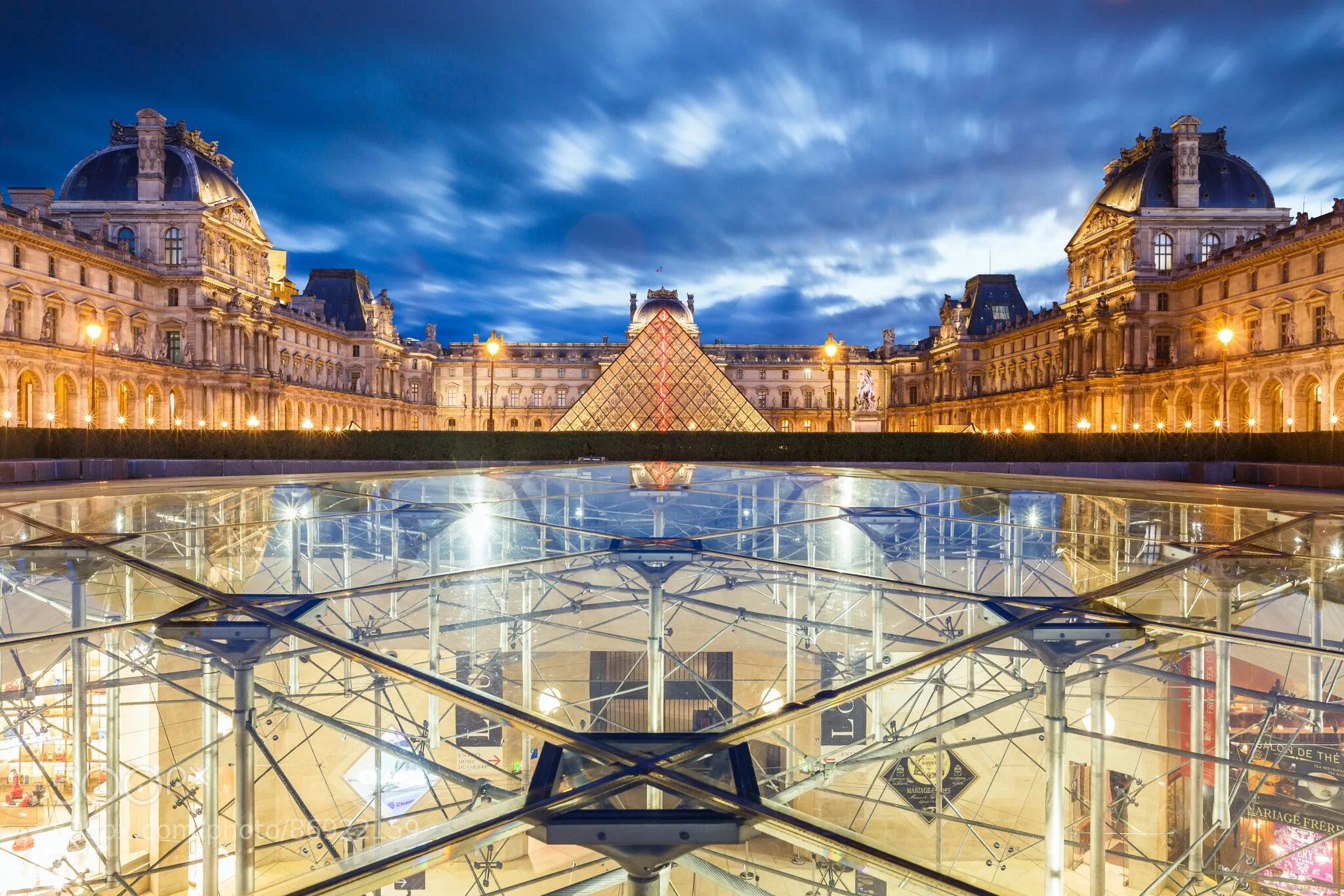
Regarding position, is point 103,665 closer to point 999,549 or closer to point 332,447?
point 999,549

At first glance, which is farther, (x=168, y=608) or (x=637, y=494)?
(x=637, y=494)

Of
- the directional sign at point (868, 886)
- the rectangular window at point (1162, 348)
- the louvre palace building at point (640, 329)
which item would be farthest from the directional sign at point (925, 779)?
the rectangular window at point (1162, 348)

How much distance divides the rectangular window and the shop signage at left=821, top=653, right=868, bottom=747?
46.4 metres

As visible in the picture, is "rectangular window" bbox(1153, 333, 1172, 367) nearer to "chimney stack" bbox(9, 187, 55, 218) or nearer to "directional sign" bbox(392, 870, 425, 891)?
"directional sign" bbox(392, 870, 425, 891)

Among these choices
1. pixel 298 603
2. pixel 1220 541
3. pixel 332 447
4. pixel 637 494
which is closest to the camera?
pixel 298 603

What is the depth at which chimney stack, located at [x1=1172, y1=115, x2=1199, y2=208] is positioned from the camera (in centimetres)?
4391

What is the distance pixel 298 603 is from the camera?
3.33 meters

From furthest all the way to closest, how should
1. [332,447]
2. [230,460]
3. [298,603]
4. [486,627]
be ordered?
[332,447] < [230,460] < [486,627] < [298,603]

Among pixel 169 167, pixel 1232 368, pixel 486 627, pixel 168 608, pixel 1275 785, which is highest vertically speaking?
pixel 169 167

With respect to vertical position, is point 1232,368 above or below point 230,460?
above

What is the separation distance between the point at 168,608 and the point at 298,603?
1.59 meters

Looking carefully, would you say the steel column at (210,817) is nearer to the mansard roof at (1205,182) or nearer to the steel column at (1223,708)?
the steel column at (1223,708)

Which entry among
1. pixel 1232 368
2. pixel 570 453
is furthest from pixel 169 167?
pixel 1232 368

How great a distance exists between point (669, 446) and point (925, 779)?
801 inches
